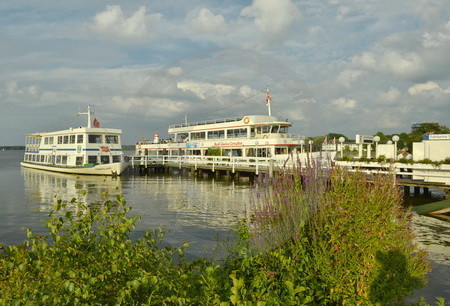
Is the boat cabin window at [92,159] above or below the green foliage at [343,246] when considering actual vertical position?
above

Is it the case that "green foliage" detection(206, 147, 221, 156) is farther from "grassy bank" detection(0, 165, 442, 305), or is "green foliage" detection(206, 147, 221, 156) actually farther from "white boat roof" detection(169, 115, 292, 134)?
"grassy bank" detection(0, 165, 442, 305)

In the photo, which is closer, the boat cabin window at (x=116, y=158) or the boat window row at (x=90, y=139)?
the boat window row at (x=90, y=139)

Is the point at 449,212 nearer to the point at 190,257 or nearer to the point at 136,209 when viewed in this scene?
the point at 190,257

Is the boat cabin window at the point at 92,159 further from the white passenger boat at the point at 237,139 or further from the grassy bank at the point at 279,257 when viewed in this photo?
the grassy bank at the point at 279,257

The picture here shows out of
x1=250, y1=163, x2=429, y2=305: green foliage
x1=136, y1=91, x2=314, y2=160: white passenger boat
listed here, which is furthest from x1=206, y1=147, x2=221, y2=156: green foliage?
x1=250, y1=163, x2=429, y2=305: green foliage

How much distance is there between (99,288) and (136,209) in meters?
14.1

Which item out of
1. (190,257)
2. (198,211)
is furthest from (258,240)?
(198,211)

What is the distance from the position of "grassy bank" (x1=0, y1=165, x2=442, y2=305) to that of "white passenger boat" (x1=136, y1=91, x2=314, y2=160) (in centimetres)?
2601

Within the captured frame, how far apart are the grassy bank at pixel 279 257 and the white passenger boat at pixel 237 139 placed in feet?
85.3

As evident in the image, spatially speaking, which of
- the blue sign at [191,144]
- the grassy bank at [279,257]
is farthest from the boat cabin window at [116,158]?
the grassy bank at [279,257]

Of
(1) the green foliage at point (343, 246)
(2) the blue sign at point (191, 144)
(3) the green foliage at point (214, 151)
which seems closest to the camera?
(1) the green foliage at point (343, 246)

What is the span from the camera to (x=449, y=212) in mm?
15195

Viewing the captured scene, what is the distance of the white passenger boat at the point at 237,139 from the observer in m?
36.6

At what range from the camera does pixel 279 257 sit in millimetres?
4973
